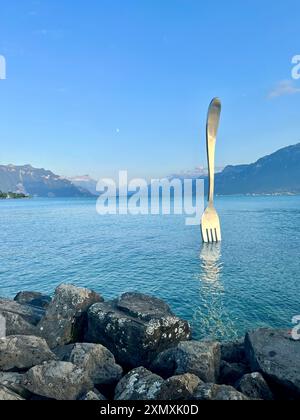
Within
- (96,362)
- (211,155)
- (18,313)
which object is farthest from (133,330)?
(211,155)

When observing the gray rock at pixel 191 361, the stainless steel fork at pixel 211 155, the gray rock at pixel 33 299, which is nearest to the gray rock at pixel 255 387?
the gray rock at pixel 191 361

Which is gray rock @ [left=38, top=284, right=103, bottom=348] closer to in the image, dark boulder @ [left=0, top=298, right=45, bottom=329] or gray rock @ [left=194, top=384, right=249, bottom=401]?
dark boulder @ [left=0, top=298, right=45, bottom=329]

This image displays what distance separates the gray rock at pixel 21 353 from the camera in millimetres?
12457

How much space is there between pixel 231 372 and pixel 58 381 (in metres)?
6.45

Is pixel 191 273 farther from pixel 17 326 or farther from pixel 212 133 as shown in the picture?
pixel 212 133

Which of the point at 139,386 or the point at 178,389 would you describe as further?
the point at 139,386

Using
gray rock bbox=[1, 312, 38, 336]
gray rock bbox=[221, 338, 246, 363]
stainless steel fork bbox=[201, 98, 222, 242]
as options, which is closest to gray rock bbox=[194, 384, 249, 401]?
gray rock bbox=[221, 338, 246, 363]

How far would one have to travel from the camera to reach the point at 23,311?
17609 mm

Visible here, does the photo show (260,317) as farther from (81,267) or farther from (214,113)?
(214,113)

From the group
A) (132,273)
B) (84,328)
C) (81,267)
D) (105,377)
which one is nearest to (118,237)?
(81,267)

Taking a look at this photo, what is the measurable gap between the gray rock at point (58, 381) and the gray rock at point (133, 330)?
3.01 meters

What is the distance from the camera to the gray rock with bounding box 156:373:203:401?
9.49 m

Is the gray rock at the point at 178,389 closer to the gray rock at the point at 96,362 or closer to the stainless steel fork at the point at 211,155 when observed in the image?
the gray rock at the point at 96,362

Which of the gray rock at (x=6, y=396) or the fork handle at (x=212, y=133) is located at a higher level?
the fork handle at (x=212, y=133)
